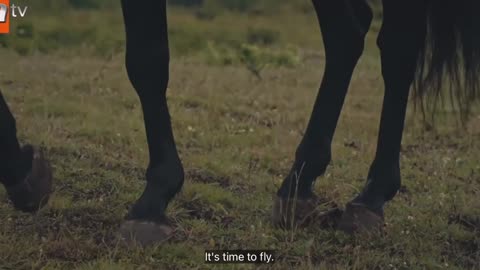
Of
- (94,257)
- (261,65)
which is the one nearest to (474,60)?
(94,257)

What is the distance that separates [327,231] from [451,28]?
101cm

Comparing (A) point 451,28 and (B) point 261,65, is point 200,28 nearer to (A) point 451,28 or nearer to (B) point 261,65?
(B) point 261,65

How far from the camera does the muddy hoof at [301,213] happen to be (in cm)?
289

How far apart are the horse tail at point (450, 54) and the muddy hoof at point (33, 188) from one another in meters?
1.60

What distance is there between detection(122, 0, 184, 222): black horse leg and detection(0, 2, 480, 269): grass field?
0.55 feet

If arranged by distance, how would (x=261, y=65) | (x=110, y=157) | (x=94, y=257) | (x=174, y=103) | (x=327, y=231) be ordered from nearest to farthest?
(x=94, y=257) < (x=327, y=231) < (x=110, y=157) < (x=174, y=103) < (x=261, y=65)

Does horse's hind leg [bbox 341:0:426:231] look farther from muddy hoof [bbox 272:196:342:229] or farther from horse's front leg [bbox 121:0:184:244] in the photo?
horse's front leg [bbox 121:0:184:244]

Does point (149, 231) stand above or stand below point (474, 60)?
below

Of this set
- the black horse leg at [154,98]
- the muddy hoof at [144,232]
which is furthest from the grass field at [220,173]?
the black horse leg at [154,98]

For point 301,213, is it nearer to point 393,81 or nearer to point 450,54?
point 393,81

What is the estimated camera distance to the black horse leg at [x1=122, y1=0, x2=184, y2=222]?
2602mm

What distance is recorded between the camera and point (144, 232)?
2.56 m

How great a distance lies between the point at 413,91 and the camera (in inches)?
124

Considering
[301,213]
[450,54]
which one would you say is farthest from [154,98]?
[450,54]
